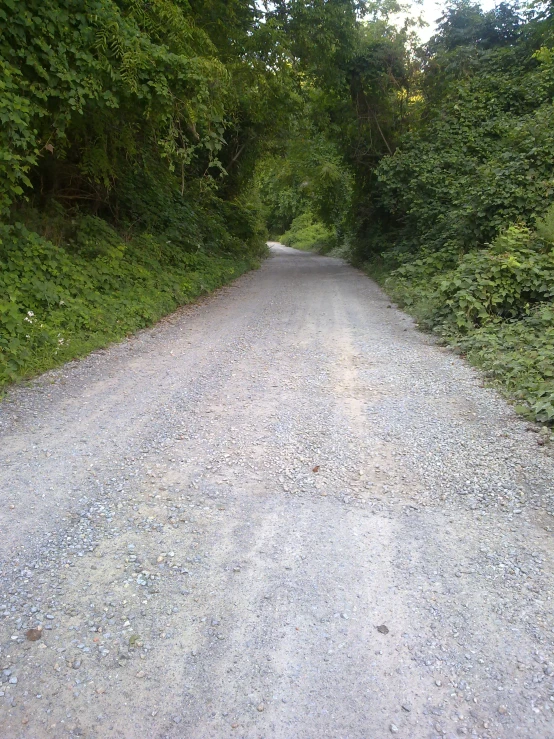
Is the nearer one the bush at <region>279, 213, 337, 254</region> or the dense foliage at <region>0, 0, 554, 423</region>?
the dense foliage at <region>0, 0, 554, 423</region>

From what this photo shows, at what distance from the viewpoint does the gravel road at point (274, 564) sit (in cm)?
212

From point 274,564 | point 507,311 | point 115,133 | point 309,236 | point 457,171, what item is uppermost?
point 457,171

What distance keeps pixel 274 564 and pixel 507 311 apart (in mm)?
6969

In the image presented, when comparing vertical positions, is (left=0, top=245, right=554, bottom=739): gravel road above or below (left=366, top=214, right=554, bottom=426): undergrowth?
below

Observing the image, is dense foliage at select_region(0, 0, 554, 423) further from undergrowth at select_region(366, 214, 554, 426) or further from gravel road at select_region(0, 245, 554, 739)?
gravel road at select_region(0, 245, 554, 739)

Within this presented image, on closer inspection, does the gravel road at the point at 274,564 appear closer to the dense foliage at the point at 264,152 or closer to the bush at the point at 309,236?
the dense foliage at the point at 264,152

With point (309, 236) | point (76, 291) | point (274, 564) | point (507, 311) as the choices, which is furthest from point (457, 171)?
point (309, 236)

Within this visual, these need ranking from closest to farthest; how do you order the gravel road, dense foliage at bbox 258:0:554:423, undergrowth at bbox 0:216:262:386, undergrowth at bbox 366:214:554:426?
the gravel road → undergrowth at bbox 366:214:554:426 → undergrowth at bbox 0:216:262:386 → dense foliage at bbox 258:0:554:423

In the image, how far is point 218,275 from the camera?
14617 millimetres

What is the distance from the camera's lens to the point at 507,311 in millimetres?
8445

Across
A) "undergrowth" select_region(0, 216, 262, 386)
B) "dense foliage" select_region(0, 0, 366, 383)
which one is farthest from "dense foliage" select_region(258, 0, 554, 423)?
"undergrowth" select_region(0, 216, 262, 386)

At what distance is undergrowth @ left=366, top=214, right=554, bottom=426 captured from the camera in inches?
233

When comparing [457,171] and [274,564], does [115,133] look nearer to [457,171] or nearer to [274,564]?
[274,564]

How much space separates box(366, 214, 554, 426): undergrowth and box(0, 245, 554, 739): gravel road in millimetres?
721
